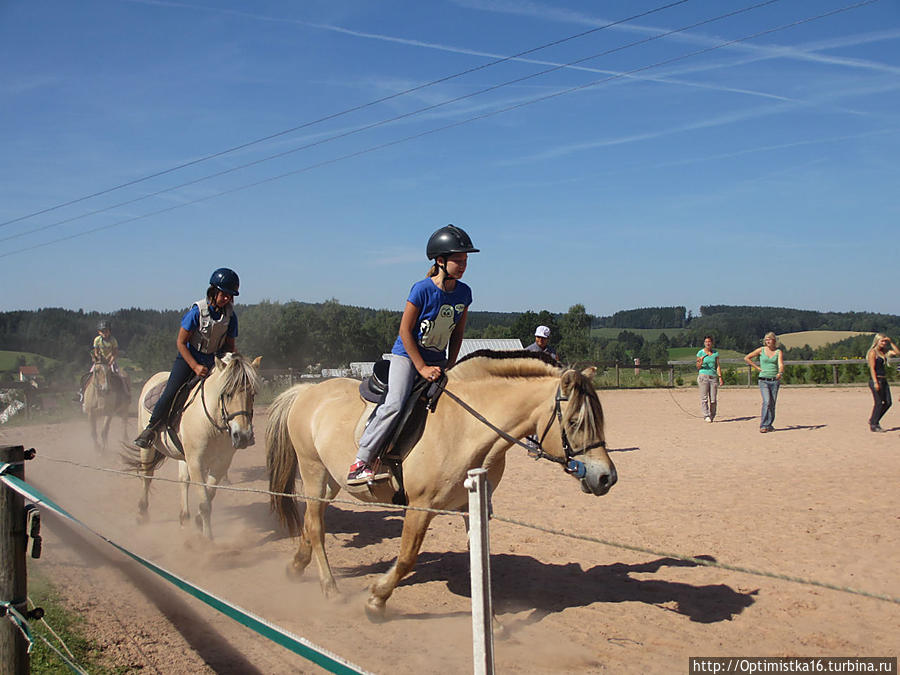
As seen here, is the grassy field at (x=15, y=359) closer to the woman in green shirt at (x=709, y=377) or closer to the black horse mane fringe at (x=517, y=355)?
the woman in green shirt at (x=709, y=377)

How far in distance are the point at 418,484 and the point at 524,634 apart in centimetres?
132

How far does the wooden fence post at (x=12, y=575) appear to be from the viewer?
3.34 m

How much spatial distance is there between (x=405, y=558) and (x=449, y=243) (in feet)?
7.53

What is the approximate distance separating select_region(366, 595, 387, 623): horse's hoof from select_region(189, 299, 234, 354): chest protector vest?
371 centimetres

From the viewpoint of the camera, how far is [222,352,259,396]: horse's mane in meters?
6.69

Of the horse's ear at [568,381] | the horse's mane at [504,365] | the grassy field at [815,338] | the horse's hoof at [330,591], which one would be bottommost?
the horse's hoof at [330,591]

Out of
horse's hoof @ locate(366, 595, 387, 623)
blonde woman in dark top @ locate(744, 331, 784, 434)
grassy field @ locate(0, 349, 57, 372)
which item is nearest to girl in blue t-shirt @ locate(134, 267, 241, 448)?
horse's hoof @ locate(366, 595, 387, 623)

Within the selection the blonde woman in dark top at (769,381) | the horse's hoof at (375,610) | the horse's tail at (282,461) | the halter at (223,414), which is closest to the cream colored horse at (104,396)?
the halter at (223,414)

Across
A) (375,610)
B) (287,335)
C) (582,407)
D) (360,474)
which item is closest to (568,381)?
(582,407)

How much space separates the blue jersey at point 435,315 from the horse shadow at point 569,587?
2.08m

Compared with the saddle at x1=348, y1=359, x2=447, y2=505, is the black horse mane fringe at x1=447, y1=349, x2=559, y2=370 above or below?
above

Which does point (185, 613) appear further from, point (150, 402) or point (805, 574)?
point (805, 574)

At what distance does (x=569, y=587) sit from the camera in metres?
5.58

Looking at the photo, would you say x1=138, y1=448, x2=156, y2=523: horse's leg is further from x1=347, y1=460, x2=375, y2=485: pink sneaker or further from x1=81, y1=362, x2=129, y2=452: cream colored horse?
x1=81, y1=362, x2=129, y2=452: cream colored horse
